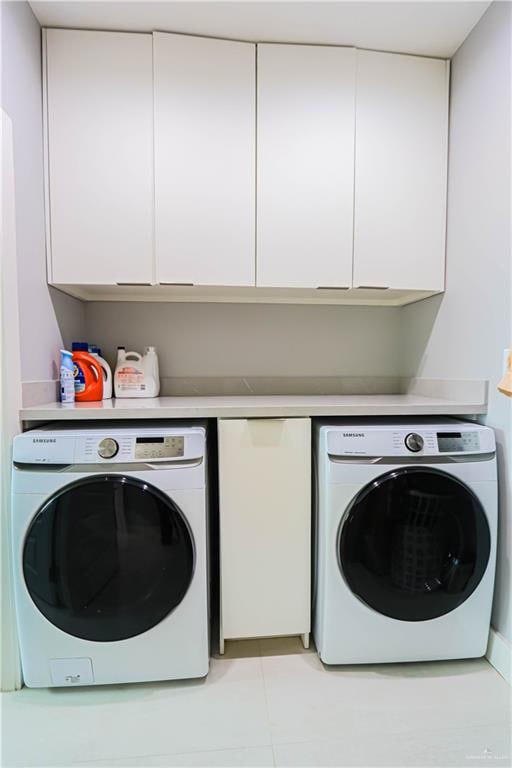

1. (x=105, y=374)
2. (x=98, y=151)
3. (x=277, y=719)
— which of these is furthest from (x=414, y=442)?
(x=98, y=151)

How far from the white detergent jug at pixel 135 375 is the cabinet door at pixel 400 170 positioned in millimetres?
1078

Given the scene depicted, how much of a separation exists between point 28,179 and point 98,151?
30cm

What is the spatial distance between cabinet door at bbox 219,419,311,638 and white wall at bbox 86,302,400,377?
72 cm

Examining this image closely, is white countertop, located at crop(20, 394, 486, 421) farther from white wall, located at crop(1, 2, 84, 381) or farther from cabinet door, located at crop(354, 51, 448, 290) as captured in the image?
cabinet door, located at crop(354, 51, 448, 290)

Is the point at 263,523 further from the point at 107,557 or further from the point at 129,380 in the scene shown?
the point at 129,380

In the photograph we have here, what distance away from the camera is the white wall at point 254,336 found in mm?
1888

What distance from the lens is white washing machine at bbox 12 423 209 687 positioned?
1150 mm

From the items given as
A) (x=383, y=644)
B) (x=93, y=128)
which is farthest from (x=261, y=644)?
(x=93, y=128)

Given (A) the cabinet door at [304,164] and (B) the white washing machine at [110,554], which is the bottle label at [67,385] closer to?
(B) the white washing machine at [110,554]

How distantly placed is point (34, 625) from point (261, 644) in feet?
2.76

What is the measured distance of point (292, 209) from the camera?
1532 millimetres

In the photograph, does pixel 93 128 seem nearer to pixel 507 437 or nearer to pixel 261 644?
pixel 507 437

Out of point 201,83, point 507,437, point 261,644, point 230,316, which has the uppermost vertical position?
point 201,83

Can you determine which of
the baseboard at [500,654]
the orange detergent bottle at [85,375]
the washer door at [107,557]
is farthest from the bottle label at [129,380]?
the baseboard at [500,654]
